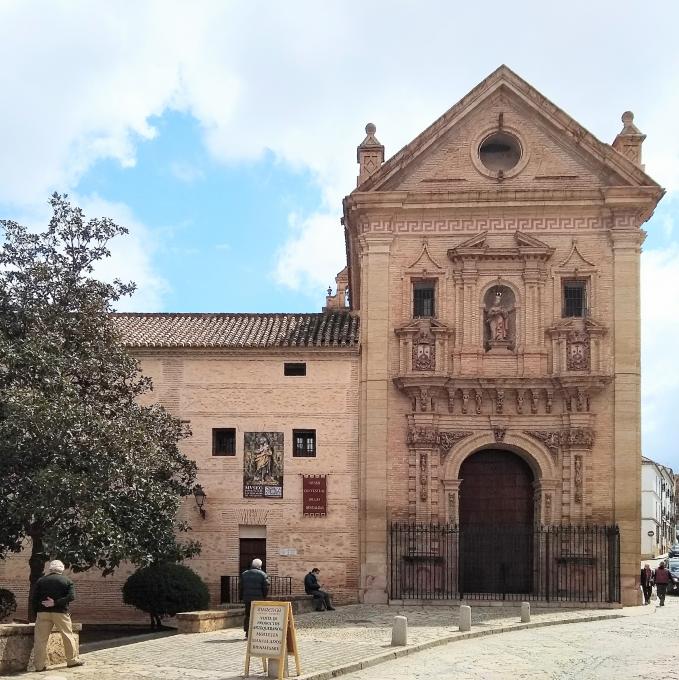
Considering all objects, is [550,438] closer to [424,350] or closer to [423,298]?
[424,350]

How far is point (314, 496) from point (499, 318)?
7230 mm

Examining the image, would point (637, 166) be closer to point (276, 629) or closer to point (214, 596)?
point (214, 596)

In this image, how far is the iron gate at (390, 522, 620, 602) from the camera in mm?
29078

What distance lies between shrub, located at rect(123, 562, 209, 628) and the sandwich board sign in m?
11.4

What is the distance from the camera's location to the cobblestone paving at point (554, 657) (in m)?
16.1

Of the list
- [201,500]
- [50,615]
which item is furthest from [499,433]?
[50,615]

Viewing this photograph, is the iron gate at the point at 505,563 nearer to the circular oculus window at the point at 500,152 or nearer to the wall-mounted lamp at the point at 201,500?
the wall-mounted lamp at the point at 201,500

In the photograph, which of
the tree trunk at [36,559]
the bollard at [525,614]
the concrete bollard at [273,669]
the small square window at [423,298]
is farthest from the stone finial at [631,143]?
the concrete bollard at [273,669]

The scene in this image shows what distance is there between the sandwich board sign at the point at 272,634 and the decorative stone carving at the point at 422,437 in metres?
14.6

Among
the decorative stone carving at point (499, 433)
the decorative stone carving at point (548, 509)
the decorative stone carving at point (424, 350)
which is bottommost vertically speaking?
the decorative stone carving at point (548, 509)

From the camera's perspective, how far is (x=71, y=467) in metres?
22.1

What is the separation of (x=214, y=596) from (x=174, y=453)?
16.7 feet

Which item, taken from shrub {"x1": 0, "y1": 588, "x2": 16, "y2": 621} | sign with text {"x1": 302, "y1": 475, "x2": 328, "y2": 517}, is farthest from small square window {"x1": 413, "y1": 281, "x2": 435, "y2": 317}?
shrub {"x1": 0, "y1": 588, "x2": 16, "y2": 621}

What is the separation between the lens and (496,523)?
30.7 m
